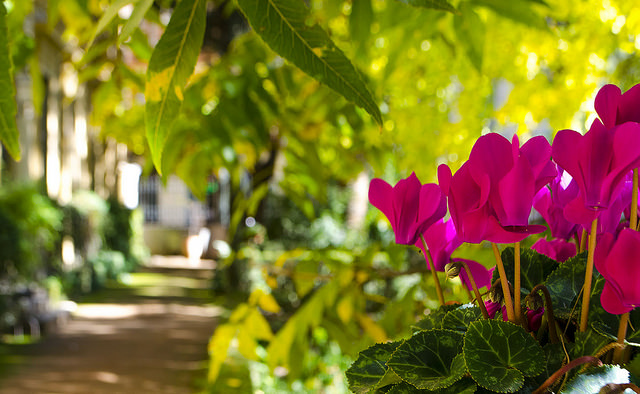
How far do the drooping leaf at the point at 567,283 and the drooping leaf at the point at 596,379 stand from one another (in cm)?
8

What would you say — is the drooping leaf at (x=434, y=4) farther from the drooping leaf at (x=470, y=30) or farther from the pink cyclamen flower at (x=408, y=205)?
the drooping leaf at (x=470, y=30)

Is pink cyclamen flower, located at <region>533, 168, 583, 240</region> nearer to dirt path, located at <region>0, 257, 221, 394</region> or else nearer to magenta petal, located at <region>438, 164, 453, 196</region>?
magenta petal, located at <region>438, 164, 453, 196</region>

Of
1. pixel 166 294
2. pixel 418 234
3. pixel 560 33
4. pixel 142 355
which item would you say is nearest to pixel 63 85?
pixel 166 294

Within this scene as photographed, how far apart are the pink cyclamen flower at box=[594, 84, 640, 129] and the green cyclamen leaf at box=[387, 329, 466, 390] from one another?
0.53 feet

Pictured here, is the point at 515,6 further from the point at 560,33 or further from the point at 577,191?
the point at 577,191

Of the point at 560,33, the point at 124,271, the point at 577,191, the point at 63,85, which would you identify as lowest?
the point at 577,191

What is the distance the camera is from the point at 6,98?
0.48m

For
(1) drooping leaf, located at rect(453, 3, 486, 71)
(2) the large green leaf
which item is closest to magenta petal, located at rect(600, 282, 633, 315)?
(2) the large green leaf

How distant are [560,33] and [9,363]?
557 centimetres

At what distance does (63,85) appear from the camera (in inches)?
398

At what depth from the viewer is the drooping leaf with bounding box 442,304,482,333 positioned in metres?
0.41

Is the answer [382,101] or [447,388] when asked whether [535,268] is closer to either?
[447,388]

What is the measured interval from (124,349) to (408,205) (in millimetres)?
6396

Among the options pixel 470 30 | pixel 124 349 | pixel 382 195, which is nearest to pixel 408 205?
pixel 382 195
